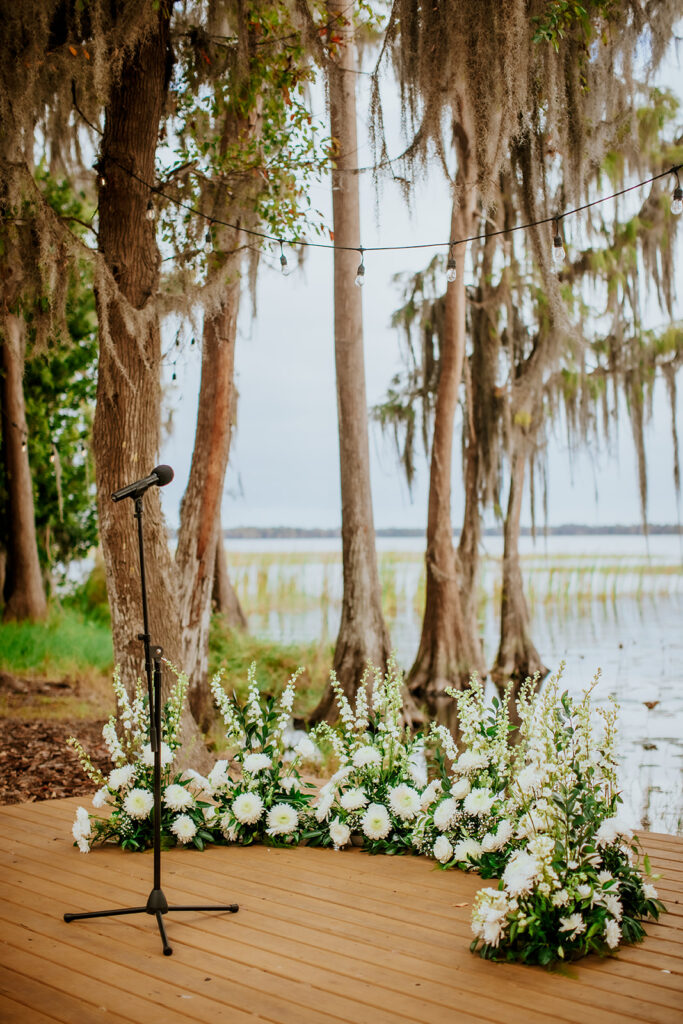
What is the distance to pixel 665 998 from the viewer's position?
2168 mm

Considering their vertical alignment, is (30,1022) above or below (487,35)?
below

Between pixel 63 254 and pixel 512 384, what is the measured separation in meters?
5.96

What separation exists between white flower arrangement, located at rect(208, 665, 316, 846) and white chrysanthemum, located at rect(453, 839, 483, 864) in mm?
700

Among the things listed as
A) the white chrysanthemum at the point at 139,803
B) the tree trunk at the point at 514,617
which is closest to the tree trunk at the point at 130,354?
the white chrysanthemum at the point at 139,803

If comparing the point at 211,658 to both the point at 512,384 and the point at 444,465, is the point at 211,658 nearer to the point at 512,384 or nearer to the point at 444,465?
the point at 444,465

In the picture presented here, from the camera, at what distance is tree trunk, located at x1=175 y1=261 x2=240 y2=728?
5.94 m

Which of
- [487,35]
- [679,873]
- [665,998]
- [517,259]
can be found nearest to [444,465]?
[517,259]

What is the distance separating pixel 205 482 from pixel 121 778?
110 inches

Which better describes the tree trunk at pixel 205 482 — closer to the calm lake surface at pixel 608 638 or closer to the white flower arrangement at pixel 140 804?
the calm lake surface at pixel 608 638

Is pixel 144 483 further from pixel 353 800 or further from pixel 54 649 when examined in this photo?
pixel 54 649

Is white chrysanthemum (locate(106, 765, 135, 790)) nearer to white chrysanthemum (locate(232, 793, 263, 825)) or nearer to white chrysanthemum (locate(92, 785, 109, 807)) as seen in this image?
white chrysanthemum (locate(92, 785, 109, 807))

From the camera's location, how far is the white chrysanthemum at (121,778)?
3.50 meters

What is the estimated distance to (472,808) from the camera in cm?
312

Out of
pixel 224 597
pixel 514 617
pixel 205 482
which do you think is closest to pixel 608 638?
pixel 514 617
